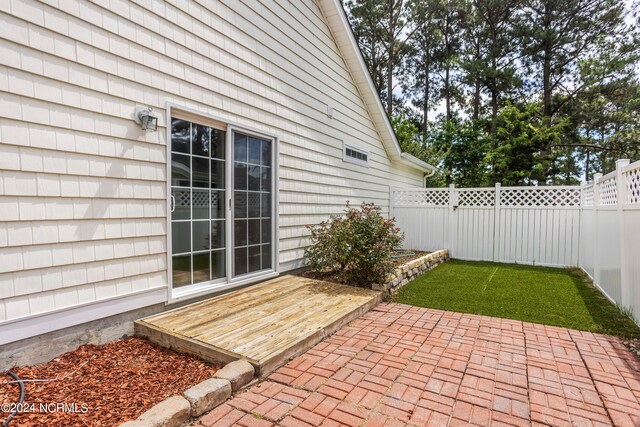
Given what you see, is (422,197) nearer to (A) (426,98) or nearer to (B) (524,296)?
(B) (524,296)

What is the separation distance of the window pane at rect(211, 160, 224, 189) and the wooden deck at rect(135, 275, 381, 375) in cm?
136

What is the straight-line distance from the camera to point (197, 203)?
380 cm

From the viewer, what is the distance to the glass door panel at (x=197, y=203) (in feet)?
11.8

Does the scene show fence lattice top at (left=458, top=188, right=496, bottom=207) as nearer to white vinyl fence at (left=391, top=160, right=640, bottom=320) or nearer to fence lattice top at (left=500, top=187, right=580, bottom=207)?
white vinyl fence at (left=391, top=160, right=640, bottom=320)

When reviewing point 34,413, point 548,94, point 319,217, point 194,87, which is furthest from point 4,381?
point 548,94

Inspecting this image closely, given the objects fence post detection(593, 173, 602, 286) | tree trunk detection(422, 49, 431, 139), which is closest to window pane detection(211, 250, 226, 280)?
fence post detection(593, 173, 602, 286)

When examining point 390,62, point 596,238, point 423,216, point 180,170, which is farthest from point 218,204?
point 390,62

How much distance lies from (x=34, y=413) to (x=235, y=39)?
4163mm

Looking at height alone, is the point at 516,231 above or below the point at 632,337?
above

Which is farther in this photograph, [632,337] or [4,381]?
[632,337]

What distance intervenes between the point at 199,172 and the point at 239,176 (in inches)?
24.0

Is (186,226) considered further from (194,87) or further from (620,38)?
(620,38)

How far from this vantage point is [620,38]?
15.7 metres

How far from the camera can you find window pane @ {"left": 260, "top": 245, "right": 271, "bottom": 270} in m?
4.83
